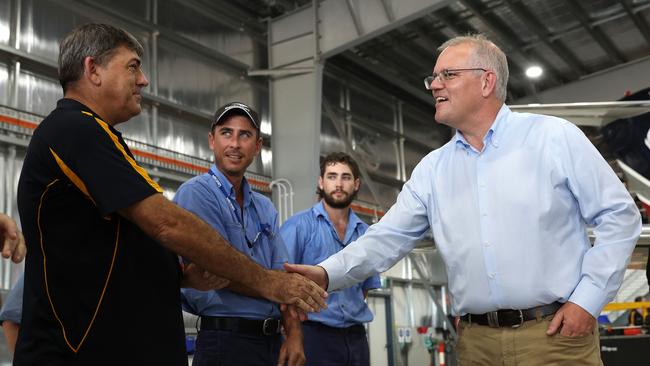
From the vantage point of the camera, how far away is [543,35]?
599 inches

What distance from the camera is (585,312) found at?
2488 mm

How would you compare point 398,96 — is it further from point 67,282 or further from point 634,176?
point 67,282

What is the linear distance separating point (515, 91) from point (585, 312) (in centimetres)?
1670

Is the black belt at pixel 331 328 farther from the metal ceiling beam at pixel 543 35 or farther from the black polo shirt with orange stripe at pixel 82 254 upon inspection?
the metal ceiling beam at pixel 543 35

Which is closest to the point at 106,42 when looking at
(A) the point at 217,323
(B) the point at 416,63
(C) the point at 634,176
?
(A) the point at 217,323

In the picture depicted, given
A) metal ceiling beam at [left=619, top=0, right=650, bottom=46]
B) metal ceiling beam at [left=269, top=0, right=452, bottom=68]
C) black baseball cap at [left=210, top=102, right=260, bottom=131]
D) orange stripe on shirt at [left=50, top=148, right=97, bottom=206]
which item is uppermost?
metal ceiling beam at [left=619, top=0, right=650, bottom=46]

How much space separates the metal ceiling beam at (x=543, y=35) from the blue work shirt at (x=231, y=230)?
1137cm

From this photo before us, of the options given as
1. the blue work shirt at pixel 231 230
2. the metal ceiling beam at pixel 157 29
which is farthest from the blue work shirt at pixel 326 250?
the metal ceiling beam at pixel 157 29

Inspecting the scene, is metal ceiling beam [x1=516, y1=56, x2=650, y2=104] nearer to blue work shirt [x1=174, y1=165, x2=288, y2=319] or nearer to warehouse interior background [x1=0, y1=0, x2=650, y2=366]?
warehouse interior background [x1=0, y1=0, x2=650, y2=366]

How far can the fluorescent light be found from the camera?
55.1ft

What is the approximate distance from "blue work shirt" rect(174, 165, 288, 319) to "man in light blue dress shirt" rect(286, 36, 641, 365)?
34cm

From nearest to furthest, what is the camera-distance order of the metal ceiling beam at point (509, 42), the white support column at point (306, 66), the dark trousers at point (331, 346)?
the dark trousers at point (331, 346)
the white support column at point (306, 66)
the metal ceiling beam at point (509, 42)

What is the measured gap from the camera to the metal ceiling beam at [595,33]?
14219 mm

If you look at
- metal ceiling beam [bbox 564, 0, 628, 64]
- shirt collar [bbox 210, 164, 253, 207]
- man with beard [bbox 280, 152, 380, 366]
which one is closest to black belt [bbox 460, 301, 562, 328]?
shirt collar [bbox 210, 164, 253, 207]
